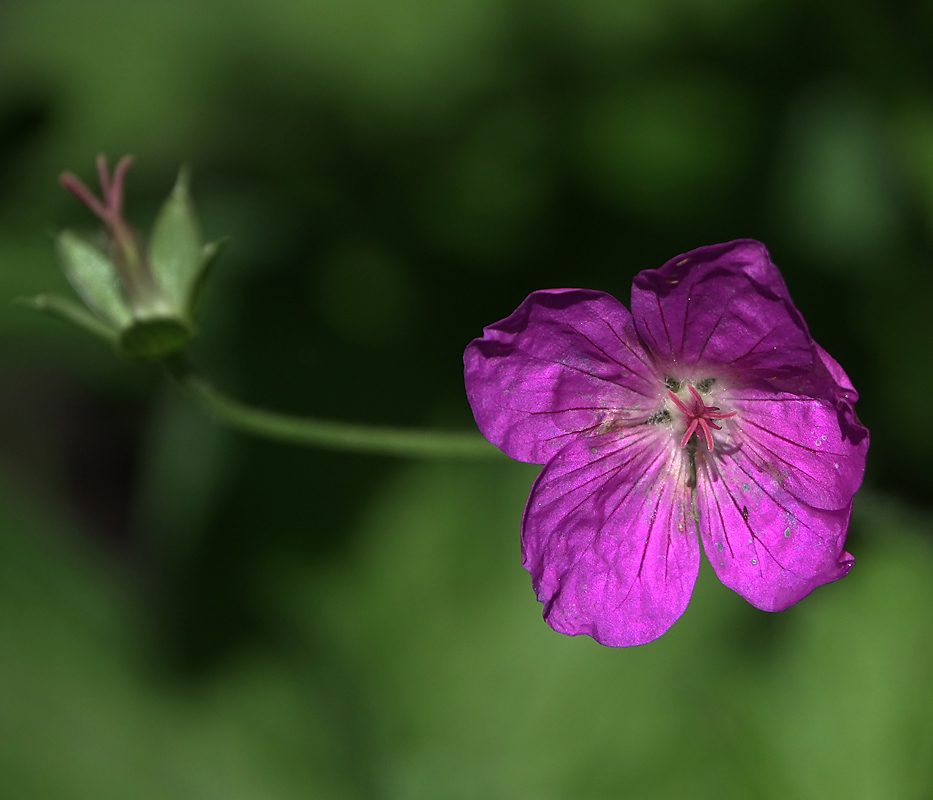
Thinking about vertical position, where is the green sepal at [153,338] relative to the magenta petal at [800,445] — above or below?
above

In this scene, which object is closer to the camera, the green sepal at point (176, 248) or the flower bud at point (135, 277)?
the flower bud at point (135, 277)

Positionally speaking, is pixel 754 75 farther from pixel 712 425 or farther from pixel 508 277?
pixel 712 425

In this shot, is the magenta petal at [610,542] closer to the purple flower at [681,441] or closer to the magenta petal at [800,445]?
the purple flower at [681,441]

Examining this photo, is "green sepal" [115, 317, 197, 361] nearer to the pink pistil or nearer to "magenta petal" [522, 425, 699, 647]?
the pink pistil

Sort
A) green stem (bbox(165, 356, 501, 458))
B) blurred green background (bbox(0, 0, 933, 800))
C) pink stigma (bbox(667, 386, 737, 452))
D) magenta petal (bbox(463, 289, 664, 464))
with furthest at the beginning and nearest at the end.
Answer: blurred green background (bbox(0, 0, 933, 800)) → green stem (bbox(165, 356, 501, 458)) → pink stigma (bbox(667, 386, 737, 452)) → magenta petal (bbox(463, 289, 664, 464))

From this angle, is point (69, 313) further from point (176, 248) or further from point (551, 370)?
point (551, 370)

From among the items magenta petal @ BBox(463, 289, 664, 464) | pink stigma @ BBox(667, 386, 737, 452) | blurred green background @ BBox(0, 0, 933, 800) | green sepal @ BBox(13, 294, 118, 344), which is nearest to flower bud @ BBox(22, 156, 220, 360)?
green sepal @ BBox(13, 294, 118, 344)

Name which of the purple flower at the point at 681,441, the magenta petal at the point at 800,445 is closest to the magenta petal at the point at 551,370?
the purple flower at the point at 681,441
